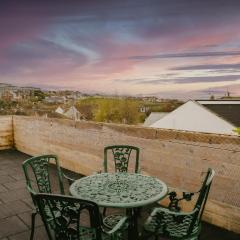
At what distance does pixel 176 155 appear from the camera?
4.23 meters

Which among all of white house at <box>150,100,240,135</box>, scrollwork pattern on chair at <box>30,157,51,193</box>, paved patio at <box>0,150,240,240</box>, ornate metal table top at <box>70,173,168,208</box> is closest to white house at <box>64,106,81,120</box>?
paved patio at <box>0,150,240,240</box>

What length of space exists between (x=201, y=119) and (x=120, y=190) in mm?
28788

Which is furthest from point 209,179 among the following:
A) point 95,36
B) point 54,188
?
point 95,36

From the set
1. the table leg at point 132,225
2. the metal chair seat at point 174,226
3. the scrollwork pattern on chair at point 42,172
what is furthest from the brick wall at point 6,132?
the metal chair seat at point 174,226

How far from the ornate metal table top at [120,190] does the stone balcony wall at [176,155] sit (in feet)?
3.42

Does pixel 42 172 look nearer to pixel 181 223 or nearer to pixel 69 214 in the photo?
pixel 69 214

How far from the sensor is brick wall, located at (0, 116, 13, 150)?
352 inches

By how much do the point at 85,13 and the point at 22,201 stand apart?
8132mm

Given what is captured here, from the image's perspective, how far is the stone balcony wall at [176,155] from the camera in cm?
365

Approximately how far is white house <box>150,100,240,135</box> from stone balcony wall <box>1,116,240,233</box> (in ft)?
74.0

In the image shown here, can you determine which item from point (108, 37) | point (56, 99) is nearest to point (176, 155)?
point (56, 99)

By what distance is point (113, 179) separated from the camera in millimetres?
3201

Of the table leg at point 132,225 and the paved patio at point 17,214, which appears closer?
the table leg at point 132,225

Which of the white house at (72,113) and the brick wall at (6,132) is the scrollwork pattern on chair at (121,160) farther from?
the brick wall at (6,132)
